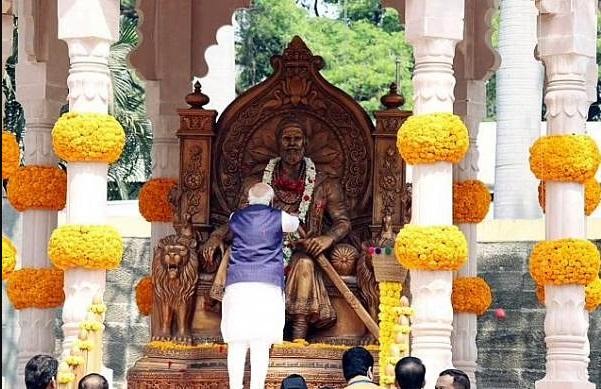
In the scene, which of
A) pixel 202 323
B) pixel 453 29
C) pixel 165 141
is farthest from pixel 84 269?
pixel 165 141

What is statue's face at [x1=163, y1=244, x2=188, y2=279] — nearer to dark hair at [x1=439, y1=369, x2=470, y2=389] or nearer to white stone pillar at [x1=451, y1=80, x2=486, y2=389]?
white stone pillar at [x1=451, y1=80, x2=486, y2=389]

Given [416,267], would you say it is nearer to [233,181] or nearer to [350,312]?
[350,312]

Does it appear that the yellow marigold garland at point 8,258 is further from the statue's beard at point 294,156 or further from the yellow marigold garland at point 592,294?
the yellow marigold garland at point 592,294

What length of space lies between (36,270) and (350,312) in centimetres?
286

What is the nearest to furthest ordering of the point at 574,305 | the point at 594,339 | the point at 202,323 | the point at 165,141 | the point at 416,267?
1. the point at 416,267
2. the point at 574,305
3. the point at 202,323
4. the point at 165,141
5. the point at 594,339

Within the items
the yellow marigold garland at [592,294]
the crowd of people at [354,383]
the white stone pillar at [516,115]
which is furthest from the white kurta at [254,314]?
the white stone pillar at [516,115]

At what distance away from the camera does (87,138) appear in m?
15.7

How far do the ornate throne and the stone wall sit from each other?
651 centimetres

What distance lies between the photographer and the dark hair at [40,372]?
1113cm

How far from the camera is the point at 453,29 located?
15711 mm

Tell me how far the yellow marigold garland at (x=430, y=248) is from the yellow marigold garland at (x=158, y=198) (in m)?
4.90

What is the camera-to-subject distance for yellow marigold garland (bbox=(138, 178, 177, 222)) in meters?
19.9

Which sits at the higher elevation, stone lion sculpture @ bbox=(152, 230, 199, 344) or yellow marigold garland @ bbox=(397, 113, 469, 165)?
yellow marigold garland @ bbox=(397, 113, 469, 165)

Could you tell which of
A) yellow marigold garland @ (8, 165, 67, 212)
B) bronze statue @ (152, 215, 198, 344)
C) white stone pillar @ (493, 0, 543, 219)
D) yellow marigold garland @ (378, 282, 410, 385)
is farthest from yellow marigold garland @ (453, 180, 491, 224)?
white stone pillar @ (493, 0, 543, 219)
